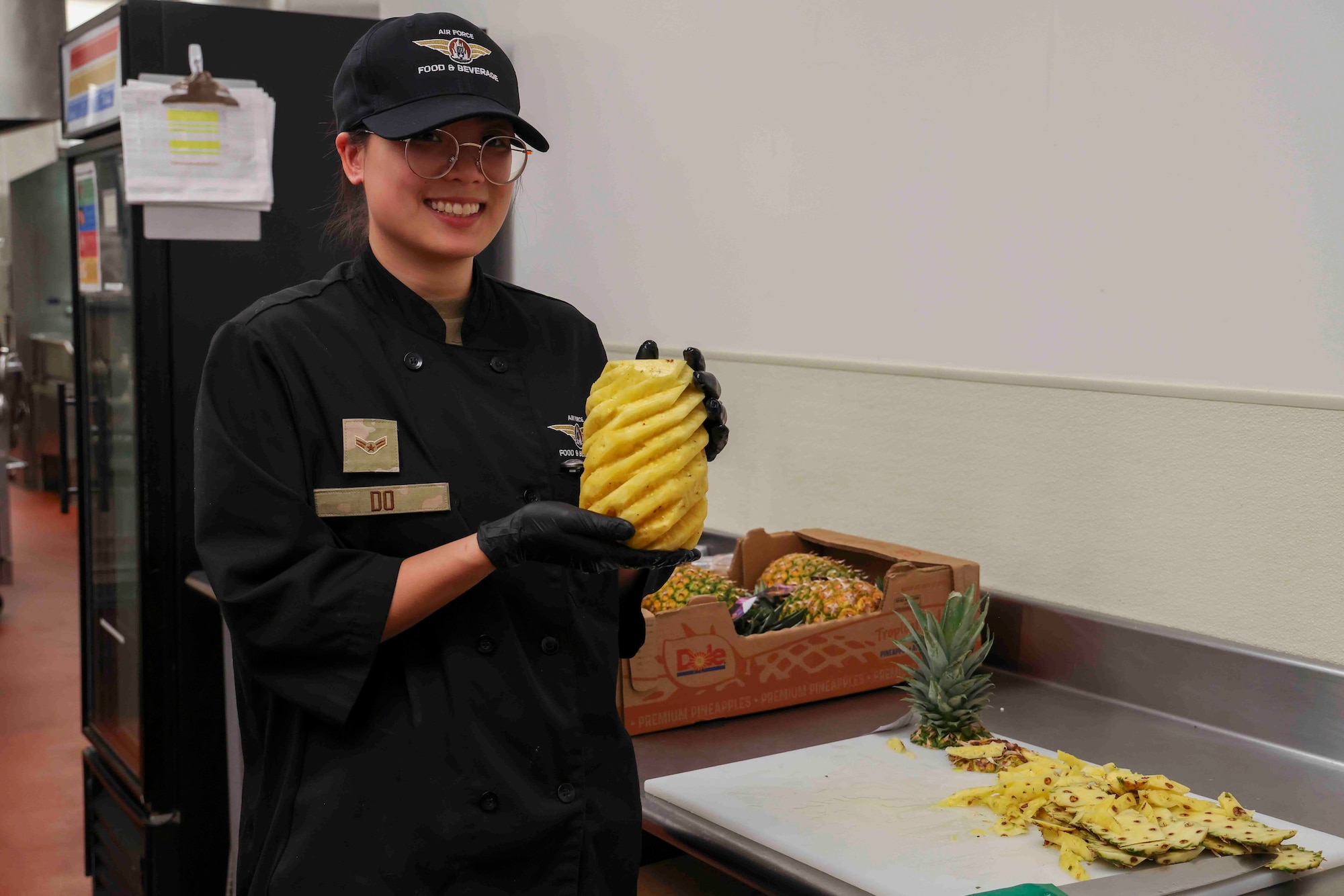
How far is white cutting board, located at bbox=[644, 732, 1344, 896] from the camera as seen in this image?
1473 millimetres

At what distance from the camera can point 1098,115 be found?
2.18 m

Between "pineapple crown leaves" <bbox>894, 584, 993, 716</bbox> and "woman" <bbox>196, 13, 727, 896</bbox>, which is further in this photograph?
"pineapple crown leaves" <bbox>894, 584, 993, 716</bbox>

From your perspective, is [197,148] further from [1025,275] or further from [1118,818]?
[1118,818]

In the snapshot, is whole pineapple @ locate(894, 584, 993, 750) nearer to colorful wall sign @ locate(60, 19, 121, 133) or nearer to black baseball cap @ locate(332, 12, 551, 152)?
black baseball cap @ locate(332, 12, 551, 152)

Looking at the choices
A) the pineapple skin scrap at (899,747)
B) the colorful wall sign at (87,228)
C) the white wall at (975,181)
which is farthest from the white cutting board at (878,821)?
the colorful wall sign at (87,228)

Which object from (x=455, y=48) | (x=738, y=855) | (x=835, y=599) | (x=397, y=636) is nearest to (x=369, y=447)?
(x=397, y=636)

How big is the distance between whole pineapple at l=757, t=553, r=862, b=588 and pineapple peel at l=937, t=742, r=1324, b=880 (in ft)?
2.09

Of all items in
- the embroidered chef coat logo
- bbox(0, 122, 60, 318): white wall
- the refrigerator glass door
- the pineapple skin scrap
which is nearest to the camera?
the embroidered chef coat logo

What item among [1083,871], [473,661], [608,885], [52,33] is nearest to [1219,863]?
[1083,871]

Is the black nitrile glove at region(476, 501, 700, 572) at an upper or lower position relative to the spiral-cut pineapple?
lower

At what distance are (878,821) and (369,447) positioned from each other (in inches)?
32.8

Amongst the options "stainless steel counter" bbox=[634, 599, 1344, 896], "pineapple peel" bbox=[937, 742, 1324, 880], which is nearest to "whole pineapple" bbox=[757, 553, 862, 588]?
"stainless steel counter" bbox=[634, 599, 1344, 896]

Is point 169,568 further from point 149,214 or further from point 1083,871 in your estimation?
point 1083,871

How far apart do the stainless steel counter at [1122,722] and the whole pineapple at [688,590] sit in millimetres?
215
